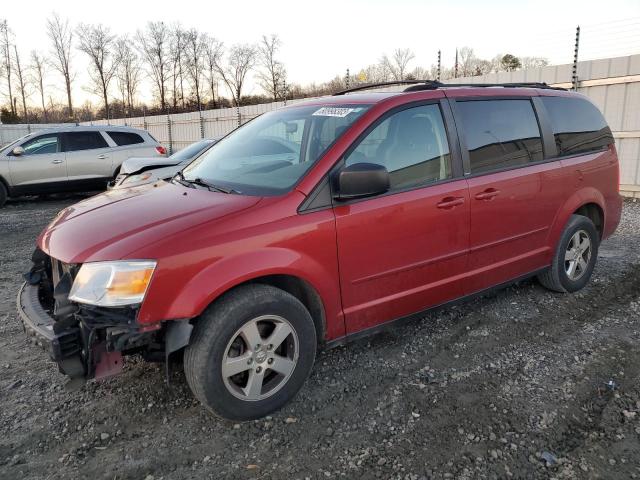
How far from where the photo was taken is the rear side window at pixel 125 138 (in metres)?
11.6

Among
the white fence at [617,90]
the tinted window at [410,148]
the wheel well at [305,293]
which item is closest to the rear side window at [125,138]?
the white fence at [617,90]

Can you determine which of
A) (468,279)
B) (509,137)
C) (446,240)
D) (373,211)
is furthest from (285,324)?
(509,137)

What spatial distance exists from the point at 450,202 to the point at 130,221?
210 centimetres

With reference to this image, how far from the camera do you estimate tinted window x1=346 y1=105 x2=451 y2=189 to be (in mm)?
3164

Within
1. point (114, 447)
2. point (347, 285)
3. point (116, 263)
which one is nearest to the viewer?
point (116, 263)

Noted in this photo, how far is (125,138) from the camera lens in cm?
1177

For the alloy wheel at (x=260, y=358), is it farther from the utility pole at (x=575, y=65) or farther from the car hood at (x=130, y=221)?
the utility pole at (x=575, y=65)

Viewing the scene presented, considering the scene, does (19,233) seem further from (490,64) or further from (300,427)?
(490,64)

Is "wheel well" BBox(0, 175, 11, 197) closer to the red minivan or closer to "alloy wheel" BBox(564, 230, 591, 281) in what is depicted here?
the red minivan

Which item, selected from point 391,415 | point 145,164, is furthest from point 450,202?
point 145,164

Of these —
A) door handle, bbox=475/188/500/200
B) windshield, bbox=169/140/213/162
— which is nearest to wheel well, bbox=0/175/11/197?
windshield, bbox=169/140/213/162

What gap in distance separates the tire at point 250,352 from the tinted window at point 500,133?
6.00 ft

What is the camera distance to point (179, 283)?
2.46 metres

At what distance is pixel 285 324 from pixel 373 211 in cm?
89
